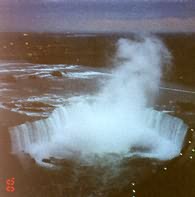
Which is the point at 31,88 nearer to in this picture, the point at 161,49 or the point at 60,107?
the point at 60,107

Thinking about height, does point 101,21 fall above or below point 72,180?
above

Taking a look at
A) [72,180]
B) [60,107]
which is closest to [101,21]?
[60,107]

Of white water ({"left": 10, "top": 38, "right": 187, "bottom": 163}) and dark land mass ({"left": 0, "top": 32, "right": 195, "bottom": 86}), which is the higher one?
dark land mass ({"left": 0, "top": 32, "right": 195, "bottom": 86})

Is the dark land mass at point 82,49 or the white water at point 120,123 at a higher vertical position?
the dark land mass at point 82,49

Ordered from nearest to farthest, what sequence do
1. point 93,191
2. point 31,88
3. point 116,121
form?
point 93,191
point 116,121
point 31,88

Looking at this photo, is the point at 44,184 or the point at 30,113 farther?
the point at 30,113

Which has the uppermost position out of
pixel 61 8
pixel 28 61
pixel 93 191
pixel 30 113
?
pixel 61 8

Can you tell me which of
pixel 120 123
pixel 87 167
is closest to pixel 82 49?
pixel 120 123

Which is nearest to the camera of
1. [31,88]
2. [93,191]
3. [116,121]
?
[93,191]
